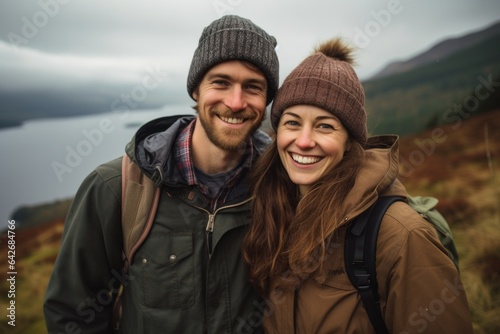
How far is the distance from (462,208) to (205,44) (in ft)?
18.5

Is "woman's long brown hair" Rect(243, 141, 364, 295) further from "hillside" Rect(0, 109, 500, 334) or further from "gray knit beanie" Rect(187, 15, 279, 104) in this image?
"hillside" Rect(0, 109, 500, 334)

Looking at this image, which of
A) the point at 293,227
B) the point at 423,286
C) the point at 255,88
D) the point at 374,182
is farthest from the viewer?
the point at 255,88

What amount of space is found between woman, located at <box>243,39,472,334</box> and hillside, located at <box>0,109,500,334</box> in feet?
11.3

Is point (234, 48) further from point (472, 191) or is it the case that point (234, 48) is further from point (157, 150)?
point (472, 191)

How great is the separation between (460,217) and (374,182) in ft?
16.3

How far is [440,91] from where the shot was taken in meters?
9.48

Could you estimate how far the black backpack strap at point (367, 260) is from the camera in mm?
1688

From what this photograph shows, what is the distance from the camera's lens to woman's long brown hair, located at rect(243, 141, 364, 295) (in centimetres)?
188

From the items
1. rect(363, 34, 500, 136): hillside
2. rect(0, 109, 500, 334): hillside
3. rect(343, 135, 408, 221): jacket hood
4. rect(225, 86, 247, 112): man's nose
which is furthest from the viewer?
rect(363, 34, 500, 136): hillside

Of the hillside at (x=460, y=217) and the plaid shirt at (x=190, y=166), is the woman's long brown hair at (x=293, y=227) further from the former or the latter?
the hillside at (x=460, y=217)

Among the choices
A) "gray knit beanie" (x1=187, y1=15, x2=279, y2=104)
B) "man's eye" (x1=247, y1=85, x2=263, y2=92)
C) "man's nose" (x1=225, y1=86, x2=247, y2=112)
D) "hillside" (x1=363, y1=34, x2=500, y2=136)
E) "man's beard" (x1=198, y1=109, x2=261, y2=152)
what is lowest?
"man's beard" (x1=198, y1=109, x2=261, y2=152)

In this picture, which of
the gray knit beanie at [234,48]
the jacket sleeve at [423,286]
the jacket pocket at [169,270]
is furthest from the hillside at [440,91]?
the jacket pocket at [169,270]

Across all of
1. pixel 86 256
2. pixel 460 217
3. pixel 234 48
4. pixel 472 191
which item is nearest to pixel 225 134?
pixel 234 48

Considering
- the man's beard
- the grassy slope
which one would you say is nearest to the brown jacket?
the man's beard
